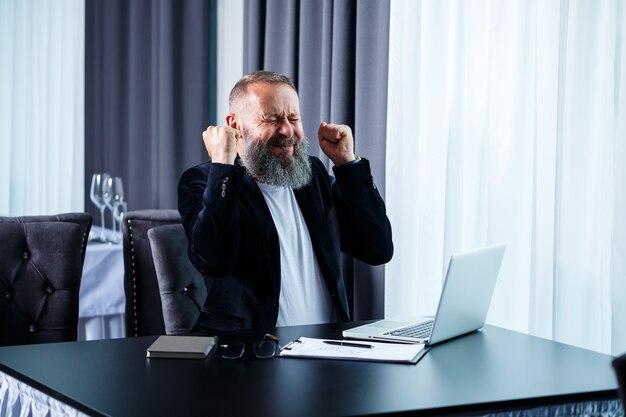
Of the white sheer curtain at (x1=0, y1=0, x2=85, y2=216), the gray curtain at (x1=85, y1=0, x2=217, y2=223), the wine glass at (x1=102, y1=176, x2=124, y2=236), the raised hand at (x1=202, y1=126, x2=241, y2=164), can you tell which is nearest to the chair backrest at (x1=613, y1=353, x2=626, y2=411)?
the raised hand at (x1=202, y1=126, x2=241, y2=164)

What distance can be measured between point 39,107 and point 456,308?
3810 millimetres

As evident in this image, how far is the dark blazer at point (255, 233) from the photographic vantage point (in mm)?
2186

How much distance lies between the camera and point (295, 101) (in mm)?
2414

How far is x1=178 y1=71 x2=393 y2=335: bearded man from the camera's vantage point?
86.9 inches

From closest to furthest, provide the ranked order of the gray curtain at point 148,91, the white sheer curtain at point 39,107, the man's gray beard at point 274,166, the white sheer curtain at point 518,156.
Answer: the white sheer curtain at point 518,156
the man's gray beard at point 274,166
the gray curtain at point 148,91
the white sheer curtain at point 39,107

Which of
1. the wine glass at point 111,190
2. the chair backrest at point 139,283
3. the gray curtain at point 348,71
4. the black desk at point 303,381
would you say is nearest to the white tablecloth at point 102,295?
the wine glass at point 111,190

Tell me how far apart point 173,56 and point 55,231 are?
1.99 metres

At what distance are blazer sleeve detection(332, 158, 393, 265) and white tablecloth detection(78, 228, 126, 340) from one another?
1166 mm

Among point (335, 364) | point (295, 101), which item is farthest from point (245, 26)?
point (335, 364)

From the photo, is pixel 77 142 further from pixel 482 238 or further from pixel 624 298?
pixel 624 298

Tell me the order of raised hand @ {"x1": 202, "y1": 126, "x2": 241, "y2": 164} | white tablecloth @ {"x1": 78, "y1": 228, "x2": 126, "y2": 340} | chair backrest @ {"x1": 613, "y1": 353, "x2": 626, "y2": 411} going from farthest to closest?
white tablecloth @ {"x1": 78, "y1": 228, "x2": 126, "y2": 340}, raised hand @ {"x1": 202, "y1": 126, "x2": 241, "y2": 164}, chair backrest @ {"x1": 613, "y1": 353, "x2": 626, "y2": 411}

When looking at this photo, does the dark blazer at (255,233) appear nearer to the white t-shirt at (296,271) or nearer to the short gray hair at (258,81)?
the white t-shirt at (296,271)

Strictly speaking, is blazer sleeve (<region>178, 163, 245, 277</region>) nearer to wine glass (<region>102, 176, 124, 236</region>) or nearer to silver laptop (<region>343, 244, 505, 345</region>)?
silver laptop (<region>343, 244, 505, 345</region>)

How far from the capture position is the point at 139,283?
8.71ft
